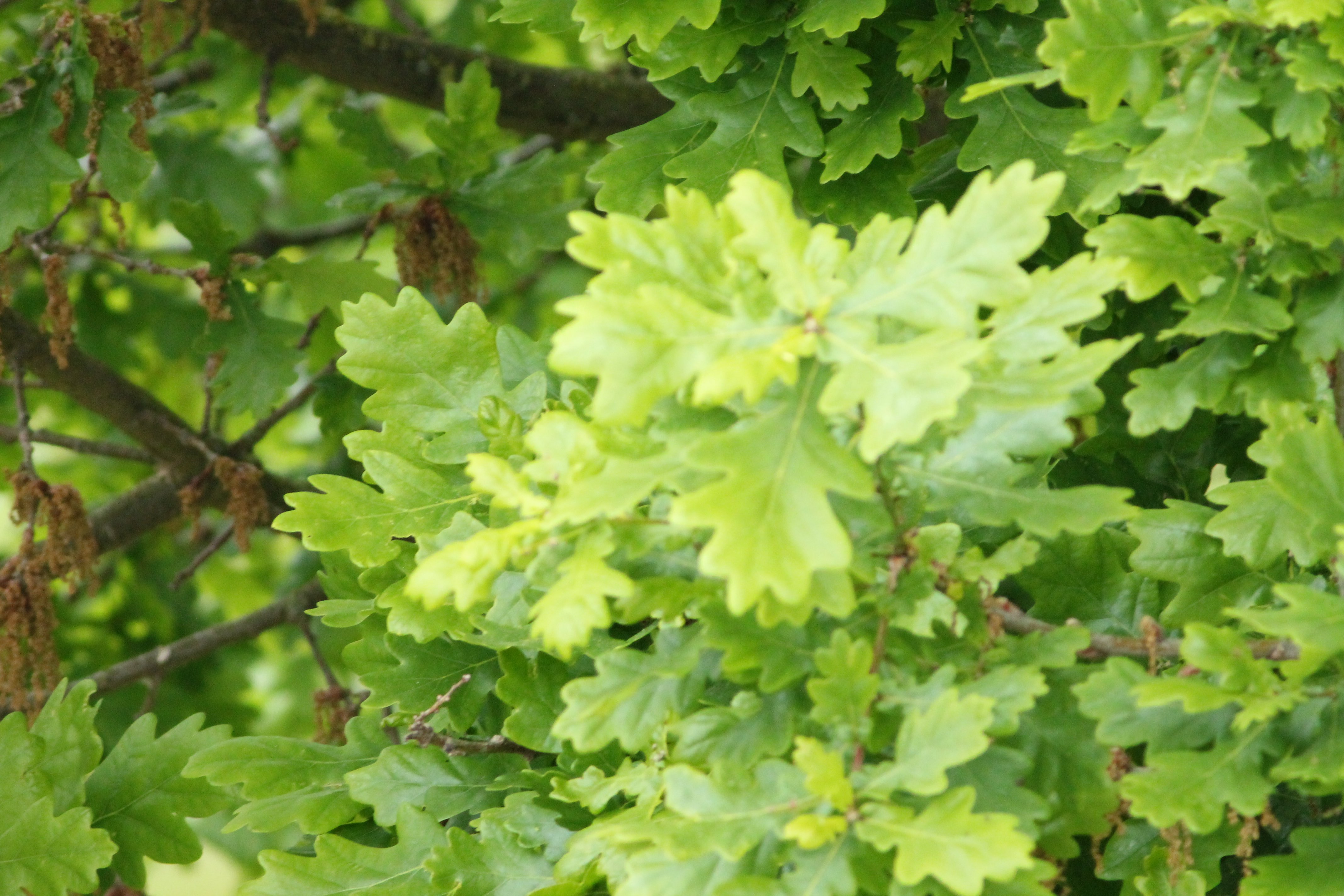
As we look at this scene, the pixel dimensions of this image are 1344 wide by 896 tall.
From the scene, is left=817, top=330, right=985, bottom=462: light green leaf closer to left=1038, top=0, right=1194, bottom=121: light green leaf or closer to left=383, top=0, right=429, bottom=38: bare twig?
left=1038, top=0, right=1194, bottom=121: light green leaf

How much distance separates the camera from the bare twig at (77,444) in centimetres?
251

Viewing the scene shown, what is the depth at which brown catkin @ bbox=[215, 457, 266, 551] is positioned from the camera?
2.57 m

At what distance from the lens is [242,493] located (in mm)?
2586

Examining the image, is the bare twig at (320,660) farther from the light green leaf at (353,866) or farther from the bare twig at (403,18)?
the bare twig at (403,18)

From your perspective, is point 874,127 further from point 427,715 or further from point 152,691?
point 152,691

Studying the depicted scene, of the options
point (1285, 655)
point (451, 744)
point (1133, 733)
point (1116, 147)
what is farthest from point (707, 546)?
point (1116, 147)

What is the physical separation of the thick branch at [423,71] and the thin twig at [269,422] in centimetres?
68

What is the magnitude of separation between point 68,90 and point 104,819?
1.22 metres

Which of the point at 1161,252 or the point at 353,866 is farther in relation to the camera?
the point at 353,866

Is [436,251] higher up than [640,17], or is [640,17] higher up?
[640,17]

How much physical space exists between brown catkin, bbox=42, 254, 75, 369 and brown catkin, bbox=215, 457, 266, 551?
1.19 ft

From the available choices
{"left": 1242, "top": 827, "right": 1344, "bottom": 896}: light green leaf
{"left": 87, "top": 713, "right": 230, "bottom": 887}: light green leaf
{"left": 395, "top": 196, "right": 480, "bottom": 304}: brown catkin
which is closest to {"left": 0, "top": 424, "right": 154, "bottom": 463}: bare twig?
{"left": 395, "top": 196, "right": 480, "bottom": 304}: brown catkin

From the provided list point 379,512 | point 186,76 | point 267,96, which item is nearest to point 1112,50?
point 379,512

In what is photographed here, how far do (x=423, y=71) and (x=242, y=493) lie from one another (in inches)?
41.3
